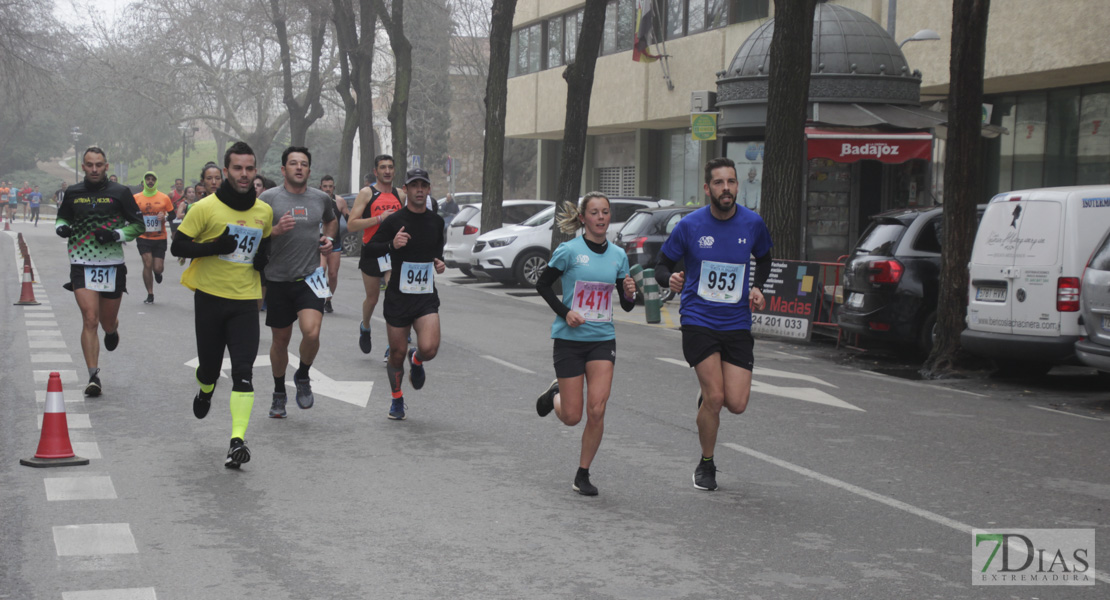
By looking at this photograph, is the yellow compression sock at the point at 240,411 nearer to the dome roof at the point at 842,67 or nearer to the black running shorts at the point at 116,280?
the black running shorts at the point at 116,280

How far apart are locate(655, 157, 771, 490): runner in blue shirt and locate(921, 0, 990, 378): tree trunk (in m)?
6.58

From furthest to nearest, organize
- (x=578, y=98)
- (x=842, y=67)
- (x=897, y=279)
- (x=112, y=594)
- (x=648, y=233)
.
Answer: (x=578, y=98) < (x=842, y=67) < (x=648, y=233) < (x=897, y=279) < (x=112, y=594)

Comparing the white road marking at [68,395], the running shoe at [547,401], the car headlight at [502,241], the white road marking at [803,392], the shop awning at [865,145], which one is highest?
the shop awning at [865,145]

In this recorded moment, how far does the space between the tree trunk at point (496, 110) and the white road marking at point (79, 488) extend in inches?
821

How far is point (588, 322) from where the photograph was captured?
7.18 metres

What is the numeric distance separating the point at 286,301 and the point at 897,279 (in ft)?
23.8

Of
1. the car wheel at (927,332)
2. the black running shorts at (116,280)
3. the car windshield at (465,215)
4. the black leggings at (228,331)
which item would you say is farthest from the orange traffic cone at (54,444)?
the car windshield at (465,215)

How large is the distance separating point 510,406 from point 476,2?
170 feet

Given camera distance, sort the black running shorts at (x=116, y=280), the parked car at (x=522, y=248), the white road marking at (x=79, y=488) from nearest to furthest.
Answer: the white road marking at (x=79, y=488), the black running shorts at (x=116, y=280), the parked car at (x=522, y=248)

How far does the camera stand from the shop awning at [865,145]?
20984 mm

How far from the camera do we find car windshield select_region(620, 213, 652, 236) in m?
21.7

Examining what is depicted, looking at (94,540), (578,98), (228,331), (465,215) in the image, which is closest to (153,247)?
(578,98)

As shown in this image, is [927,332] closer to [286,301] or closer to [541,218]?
[286,301]

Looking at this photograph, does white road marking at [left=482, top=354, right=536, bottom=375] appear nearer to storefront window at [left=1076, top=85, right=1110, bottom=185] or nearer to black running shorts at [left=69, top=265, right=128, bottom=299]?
black running shorts at [left=69, top=265, right=128, bottom=299]
